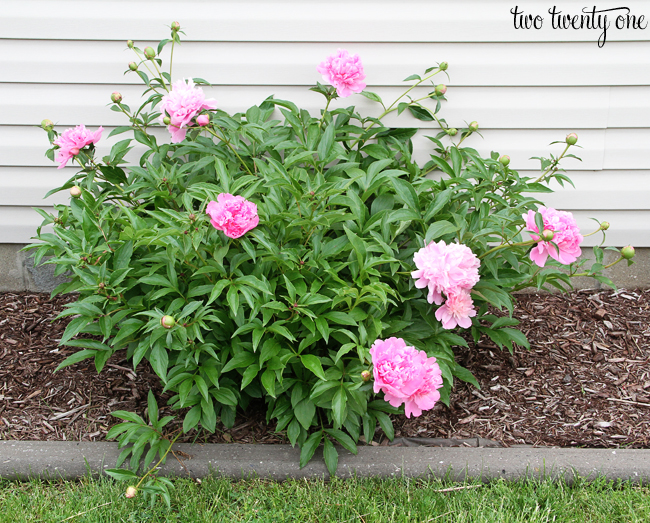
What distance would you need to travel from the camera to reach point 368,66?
2.34m

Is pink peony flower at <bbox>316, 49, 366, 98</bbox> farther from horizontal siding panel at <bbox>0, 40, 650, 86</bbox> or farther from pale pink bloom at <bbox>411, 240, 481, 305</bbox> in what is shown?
pale pink bloom at <bbox>411, 240, 481, 305</bbox>

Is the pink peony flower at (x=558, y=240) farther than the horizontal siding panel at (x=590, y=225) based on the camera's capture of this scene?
No

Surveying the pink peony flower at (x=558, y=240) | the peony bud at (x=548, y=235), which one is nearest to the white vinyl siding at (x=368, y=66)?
the pink peony flower at (x=558, y=240)

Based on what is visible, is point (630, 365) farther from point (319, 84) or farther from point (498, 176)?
point (319, 84)

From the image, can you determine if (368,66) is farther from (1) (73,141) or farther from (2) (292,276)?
(1) (73,141)

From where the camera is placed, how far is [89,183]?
208cm

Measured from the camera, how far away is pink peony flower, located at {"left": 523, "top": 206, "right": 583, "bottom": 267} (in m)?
1.67

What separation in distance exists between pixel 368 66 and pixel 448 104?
0.39 m

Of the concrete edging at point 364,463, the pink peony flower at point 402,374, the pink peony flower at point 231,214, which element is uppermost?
the pink peony flower at point 231,214

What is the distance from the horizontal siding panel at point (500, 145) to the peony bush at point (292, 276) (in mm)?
330

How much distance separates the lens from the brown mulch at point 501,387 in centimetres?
197

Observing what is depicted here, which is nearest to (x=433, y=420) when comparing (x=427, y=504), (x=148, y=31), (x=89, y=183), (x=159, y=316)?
(x=427, y=504)

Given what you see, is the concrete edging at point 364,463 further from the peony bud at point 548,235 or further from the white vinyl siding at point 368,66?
the white vinyl siding at point 368,66

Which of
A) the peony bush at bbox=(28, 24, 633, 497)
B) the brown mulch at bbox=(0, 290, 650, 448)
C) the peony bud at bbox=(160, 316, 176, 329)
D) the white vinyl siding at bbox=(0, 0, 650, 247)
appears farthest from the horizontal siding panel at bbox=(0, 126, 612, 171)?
the peony bud at bbox=(160, 316, 176, 329)
